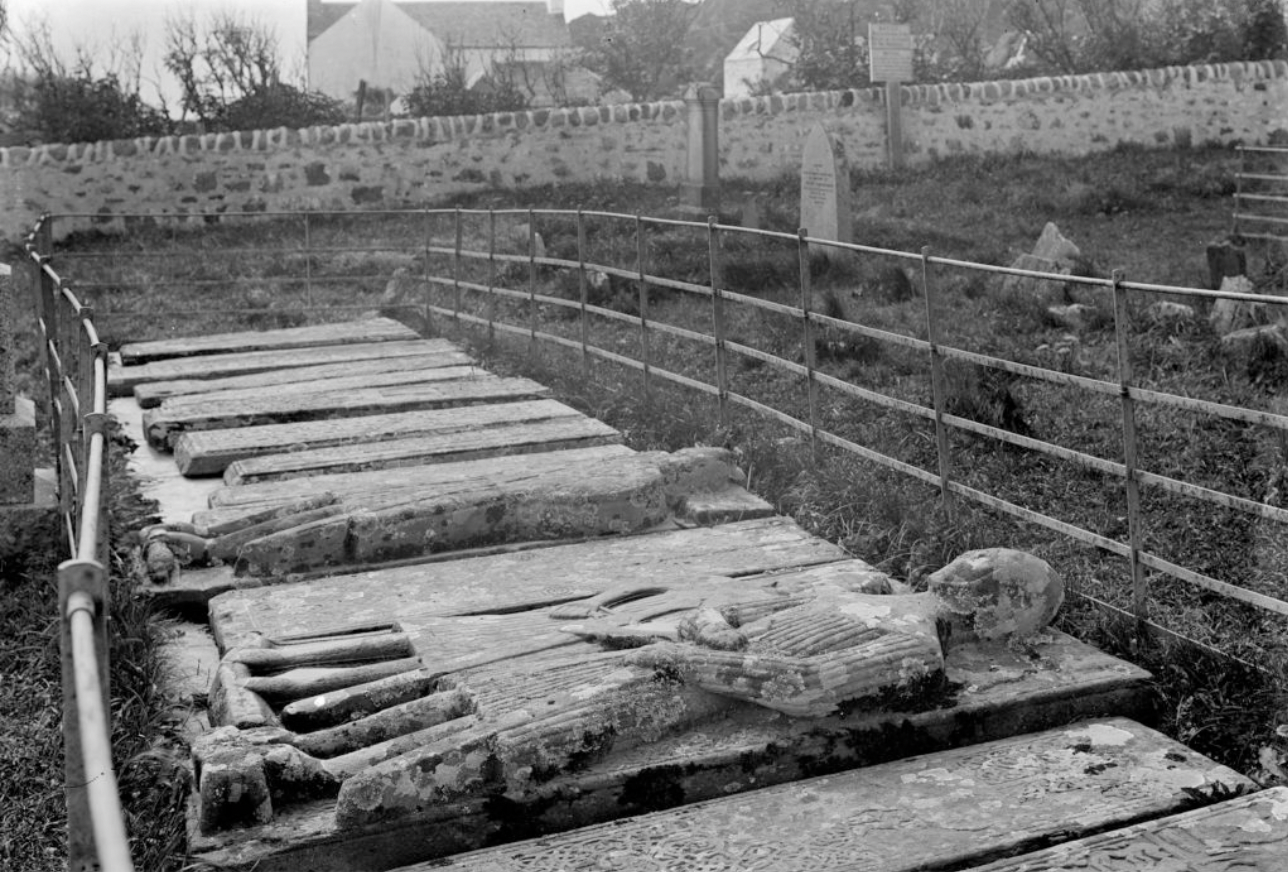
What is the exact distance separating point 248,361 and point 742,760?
639 centimetres

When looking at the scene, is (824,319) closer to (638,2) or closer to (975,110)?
(975,110)

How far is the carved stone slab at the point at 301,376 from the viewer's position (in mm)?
8125

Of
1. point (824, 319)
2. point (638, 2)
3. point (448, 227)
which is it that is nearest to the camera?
point (824, 319)

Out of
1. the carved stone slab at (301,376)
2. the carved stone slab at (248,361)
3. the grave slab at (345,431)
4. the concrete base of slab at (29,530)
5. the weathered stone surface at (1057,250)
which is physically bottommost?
the concrete base of slab at (29,530)

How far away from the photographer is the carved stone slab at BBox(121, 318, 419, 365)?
953 centimetres

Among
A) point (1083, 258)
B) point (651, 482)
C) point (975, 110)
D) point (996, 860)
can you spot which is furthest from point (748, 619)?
point (975, 110)

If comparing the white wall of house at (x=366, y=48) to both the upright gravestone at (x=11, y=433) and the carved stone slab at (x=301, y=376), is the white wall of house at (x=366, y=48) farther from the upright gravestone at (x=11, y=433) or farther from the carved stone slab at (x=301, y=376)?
the upright gravestone at (x=11, y=433)

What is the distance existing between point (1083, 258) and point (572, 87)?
A: 22.7 m

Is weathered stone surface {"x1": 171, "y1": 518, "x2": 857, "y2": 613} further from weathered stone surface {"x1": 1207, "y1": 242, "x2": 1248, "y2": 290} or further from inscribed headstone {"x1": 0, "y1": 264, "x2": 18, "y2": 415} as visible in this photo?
weathered stone surface {"x1": 1207, "y1": 242, "x2": 1248, "y2": 290}

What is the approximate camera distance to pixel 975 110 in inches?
761

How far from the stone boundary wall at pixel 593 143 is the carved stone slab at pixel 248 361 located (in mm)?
6998

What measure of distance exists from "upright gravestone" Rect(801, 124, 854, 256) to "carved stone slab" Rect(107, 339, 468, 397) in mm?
4377

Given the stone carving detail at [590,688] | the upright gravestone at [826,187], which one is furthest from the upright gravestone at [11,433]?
the upright gravestone at [826,187]

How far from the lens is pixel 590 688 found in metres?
3.56
